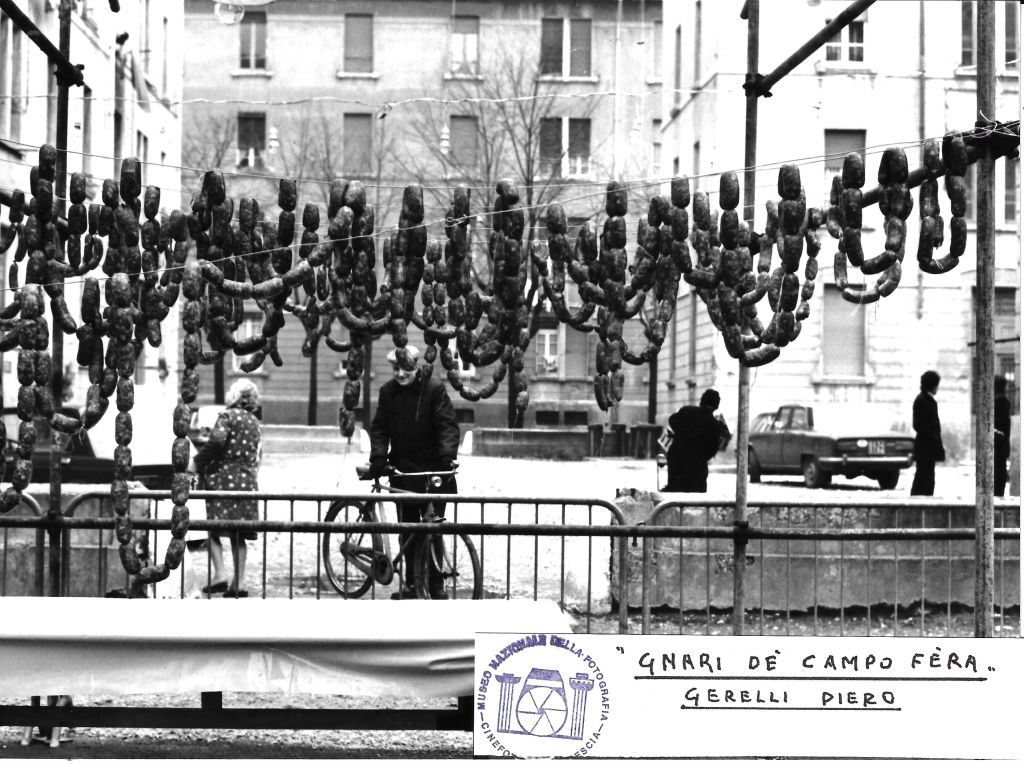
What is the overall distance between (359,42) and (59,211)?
107 ft

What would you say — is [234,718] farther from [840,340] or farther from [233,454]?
[840,340]

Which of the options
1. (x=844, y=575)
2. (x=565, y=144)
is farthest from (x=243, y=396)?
(x=565, y=144)

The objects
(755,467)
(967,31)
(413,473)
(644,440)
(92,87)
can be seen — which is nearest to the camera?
(413,473)

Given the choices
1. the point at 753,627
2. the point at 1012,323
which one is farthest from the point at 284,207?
the point at 1012,323

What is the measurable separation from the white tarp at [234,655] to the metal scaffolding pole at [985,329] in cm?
165

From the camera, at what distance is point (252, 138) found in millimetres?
35938

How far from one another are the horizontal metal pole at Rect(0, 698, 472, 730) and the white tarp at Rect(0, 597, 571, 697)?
0.19 m

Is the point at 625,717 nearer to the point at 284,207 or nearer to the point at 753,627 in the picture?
the point at 284,207

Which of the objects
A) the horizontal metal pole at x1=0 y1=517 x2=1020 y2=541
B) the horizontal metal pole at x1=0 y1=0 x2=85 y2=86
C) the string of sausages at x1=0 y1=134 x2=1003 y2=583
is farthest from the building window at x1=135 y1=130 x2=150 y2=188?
the string of sausages at x1=0 y1=134 x2=1003 y2=583

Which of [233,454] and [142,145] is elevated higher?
[142,145]

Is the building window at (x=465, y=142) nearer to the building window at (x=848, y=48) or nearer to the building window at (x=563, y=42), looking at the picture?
the building window at (x=563, y=42)

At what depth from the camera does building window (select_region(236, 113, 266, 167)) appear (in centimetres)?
3569

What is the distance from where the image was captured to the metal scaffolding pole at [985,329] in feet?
16.8

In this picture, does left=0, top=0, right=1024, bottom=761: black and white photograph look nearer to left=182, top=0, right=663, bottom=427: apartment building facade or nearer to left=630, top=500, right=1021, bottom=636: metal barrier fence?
left=630, top=500, right=1021, bottom=636: metal barrier fence
